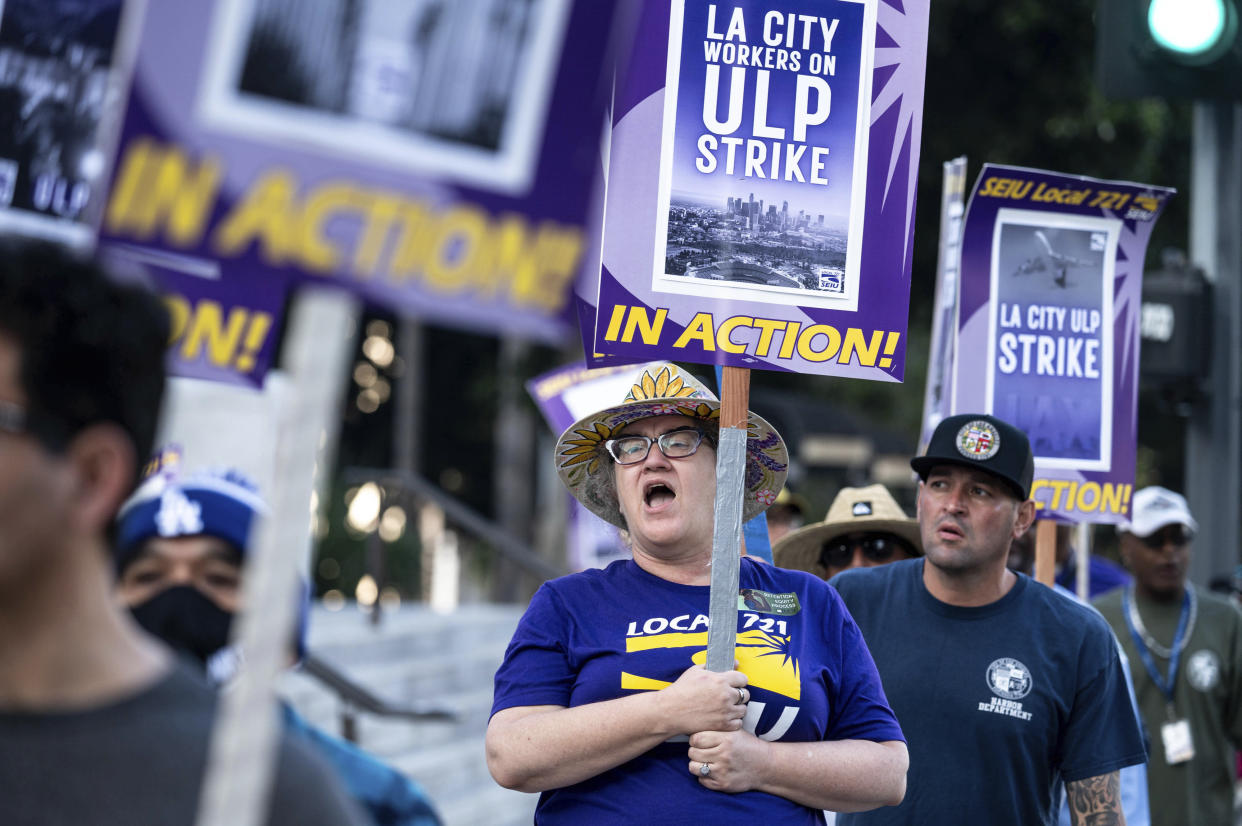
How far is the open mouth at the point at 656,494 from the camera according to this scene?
353 centimetres

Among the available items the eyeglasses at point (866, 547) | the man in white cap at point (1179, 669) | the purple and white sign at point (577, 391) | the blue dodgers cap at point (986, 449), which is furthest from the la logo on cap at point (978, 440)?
the man in white cap at point (1179, 669)

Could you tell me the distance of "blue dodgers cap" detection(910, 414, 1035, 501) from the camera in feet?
14.3

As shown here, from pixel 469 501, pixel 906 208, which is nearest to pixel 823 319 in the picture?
pixel 906 208

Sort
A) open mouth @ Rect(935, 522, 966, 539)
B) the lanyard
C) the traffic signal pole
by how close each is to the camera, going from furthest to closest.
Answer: the traffic signal pole < the lanyard < open mouth @ Rect(935, 522, 966, 539)

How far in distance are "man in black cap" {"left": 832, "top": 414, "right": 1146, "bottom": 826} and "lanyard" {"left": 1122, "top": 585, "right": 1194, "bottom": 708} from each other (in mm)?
2401

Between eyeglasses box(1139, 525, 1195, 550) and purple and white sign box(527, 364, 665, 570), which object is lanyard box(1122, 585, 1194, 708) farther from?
purple and white sign box(527, 364, 665, 570)

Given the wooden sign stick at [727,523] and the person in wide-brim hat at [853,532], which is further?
the person in wide-brim hat at [853,532]

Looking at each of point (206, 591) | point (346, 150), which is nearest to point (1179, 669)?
point (206, 591)

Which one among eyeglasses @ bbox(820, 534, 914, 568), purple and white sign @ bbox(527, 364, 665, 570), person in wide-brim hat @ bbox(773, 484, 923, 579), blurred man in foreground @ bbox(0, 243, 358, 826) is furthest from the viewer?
purple and white sign @ bbox(527, 364, 665, 570)

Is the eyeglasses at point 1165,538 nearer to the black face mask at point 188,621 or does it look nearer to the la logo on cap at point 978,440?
the la logo on cap at point 978,440

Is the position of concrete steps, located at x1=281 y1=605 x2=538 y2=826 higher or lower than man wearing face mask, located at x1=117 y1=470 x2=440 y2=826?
lower

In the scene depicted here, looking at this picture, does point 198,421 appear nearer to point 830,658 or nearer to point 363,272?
point 830,658

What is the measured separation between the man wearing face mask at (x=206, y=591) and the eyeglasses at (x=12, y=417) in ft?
3.08

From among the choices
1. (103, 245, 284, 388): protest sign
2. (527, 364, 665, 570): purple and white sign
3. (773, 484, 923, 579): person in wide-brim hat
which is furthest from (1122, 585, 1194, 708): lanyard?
(103, 245, 284, 388): protest sign
